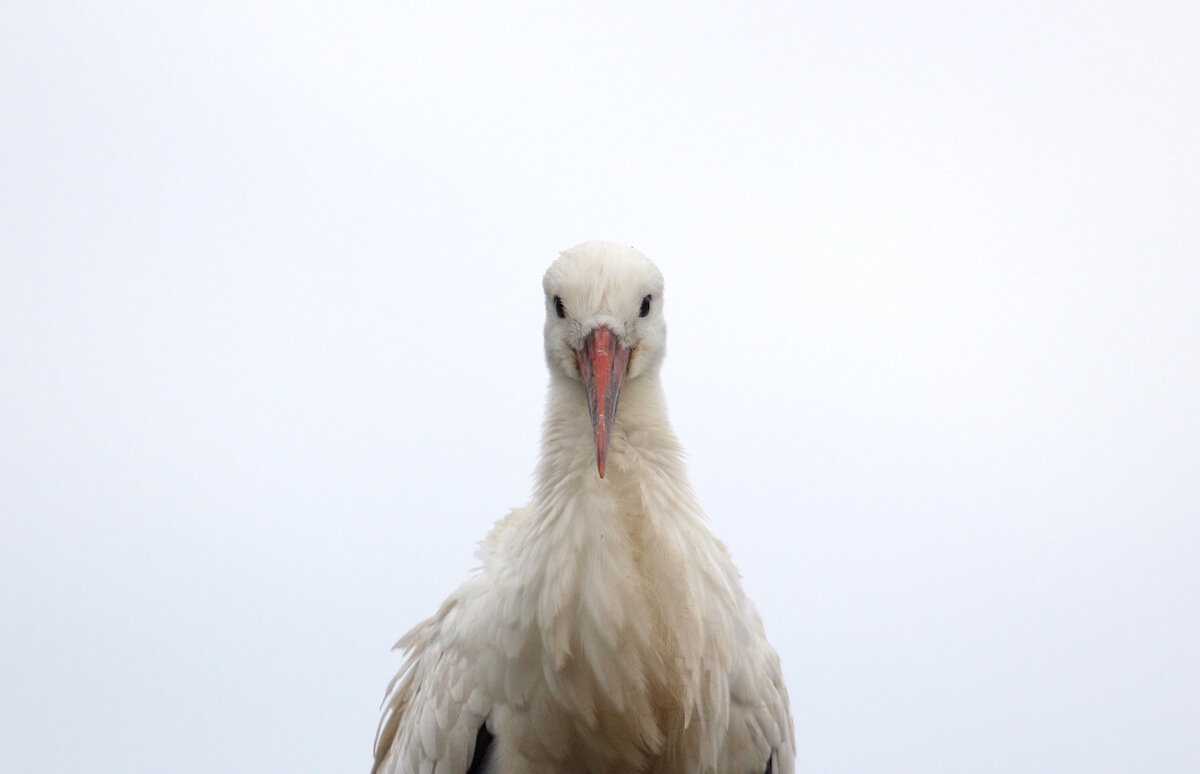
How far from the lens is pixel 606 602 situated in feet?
11.5

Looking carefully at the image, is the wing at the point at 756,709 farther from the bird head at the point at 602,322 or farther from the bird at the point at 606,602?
the bird head at the point at 602,322

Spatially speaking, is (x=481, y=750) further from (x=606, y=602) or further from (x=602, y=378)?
(x=602, y=378)

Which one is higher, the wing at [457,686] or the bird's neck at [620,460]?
the bird's neck at [620,460]

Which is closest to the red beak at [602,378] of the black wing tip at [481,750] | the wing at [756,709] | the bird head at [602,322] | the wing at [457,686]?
the bird head at [602,322]

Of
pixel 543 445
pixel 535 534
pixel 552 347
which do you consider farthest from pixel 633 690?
pixel 552 347

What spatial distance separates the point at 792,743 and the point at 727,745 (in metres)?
0.56

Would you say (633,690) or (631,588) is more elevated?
(631,588)

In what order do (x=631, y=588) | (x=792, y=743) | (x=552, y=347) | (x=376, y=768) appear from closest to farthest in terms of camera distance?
(x=631, y=588) < (x=552, y=347) < (x=792, y=743) < (x=376, y=768)

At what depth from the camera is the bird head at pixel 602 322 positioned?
11.4 feet

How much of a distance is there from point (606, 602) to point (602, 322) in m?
0.78

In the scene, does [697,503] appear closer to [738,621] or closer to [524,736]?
[738,621]

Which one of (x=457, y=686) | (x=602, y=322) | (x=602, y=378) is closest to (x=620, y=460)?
(x=602, y=378)

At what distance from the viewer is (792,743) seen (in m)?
4.30

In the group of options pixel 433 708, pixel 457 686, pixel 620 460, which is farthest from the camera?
pixel 433 708
